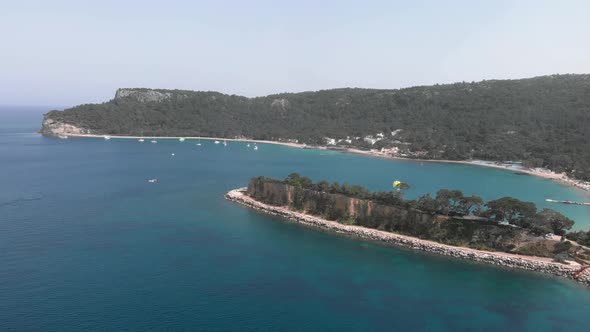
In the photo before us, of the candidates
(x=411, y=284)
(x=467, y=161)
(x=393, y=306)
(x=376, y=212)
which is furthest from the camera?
(x=467, y=161)

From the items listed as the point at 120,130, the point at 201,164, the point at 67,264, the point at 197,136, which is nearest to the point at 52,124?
the point at 120,130

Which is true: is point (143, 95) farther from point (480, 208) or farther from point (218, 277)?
Answer: point (480, 208)

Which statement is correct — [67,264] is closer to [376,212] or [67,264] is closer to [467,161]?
[376,212]

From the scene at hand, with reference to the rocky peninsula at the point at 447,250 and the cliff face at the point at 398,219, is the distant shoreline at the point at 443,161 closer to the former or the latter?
the cliff face at the point at 398,219

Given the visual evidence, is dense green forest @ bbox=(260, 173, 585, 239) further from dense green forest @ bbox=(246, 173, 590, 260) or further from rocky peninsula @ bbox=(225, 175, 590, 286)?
rocky peninsula @ bbox=(225, 175, 590, 286)

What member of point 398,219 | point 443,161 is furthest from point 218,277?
point 443,161

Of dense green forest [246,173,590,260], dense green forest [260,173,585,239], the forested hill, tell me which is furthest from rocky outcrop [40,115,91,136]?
dense green forest [260,173,585,239]

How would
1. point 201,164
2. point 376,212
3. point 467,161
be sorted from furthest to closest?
point 467,161, point 201,164, point 376,212
